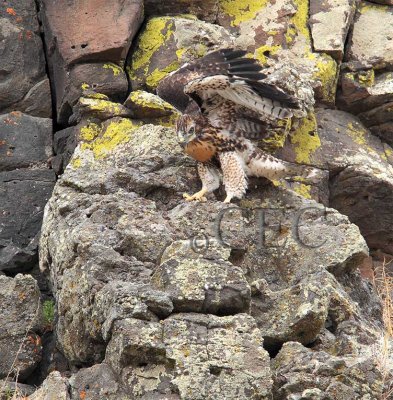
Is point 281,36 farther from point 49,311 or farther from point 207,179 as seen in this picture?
point 49,311

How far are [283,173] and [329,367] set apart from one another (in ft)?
9.02

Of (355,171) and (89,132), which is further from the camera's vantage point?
(355,171)

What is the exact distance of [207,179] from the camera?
30.3 feet

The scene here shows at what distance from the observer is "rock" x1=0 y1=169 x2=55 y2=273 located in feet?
31.3

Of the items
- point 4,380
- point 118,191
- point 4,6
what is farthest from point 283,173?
point 4,6

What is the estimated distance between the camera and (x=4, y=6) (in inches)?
445

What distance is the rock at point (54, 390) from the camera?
687cm

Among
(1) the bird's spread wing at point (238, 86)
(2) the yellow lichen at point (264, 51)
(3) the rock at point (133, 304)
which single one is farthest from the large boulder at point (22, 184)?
(3) the rock at point (133, 304)

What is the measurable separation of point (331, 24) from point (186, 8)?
162 centimetres

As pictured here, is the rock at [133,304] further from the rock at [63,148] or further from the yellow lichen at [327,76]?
the yellow lichen at [327,76]

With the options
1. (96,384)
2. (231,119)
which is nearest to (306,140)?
(231,119)

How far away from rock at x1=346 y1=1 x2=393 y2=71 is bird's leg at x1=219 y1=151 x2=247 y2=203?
2.66 metres

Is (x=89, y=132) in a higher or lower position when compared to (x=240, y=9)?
lower

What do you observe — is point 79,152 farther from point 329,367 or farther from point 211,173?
point 329,367
